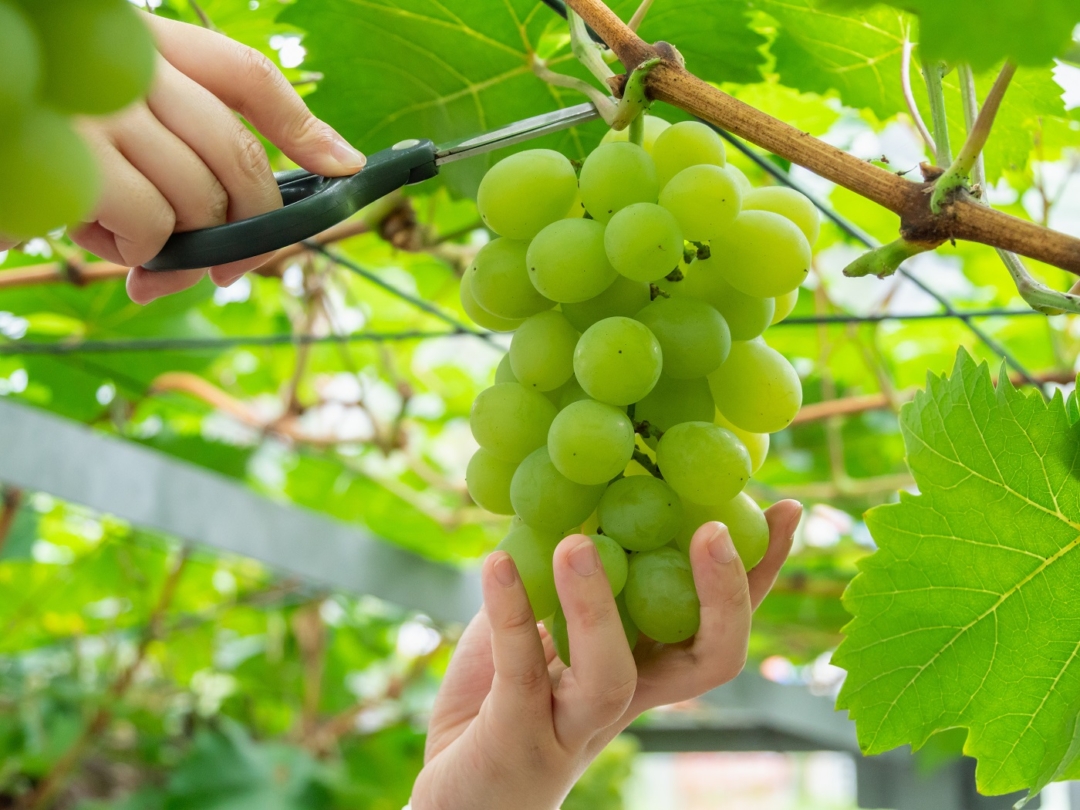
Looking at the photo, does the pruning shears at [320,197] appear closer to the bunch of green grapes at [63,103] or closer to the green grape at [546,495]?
the green grape at [546,495]

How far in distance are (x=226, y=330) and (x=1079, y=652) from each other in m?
1.39

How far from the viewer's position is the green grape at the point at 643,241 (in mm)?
402

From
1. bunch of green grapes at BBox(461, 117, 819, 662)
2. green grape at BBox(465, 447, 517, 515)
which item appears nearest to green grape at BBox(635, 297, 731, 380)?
bunch of green grapes at BBox(461, 117, 819, 662)

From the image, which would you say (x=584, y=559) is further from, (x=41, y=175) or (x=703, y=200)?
(x=41, y=175)

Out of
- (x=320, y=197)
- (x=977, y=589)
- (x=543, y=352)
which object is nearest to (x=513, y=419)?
(x=543, y=352)

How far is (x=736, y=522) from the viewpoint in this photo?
0.46m

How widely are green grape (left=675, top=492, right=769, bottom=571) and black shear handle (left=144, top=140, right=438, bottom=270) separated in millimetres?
220

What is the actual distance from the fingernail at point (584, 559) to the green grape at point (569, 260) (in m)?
0.11

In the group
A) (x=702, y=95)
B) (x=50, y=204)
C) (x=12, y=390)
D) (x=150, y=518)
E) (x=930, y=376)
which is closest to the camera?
(x=50, y=204)

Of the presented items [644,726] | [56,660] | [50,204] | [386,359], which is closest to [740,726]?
[644,726]

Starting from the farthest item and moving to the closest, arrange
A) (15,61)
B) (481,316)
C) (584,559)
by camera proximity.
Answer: (481,316) → (584,559) → (15,61)

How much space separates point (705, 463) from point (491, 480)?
119 millimetres

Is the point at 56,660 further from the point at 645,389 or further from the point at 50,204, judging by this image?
the point at 50,204

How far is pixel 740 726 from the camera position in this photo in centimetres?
296
